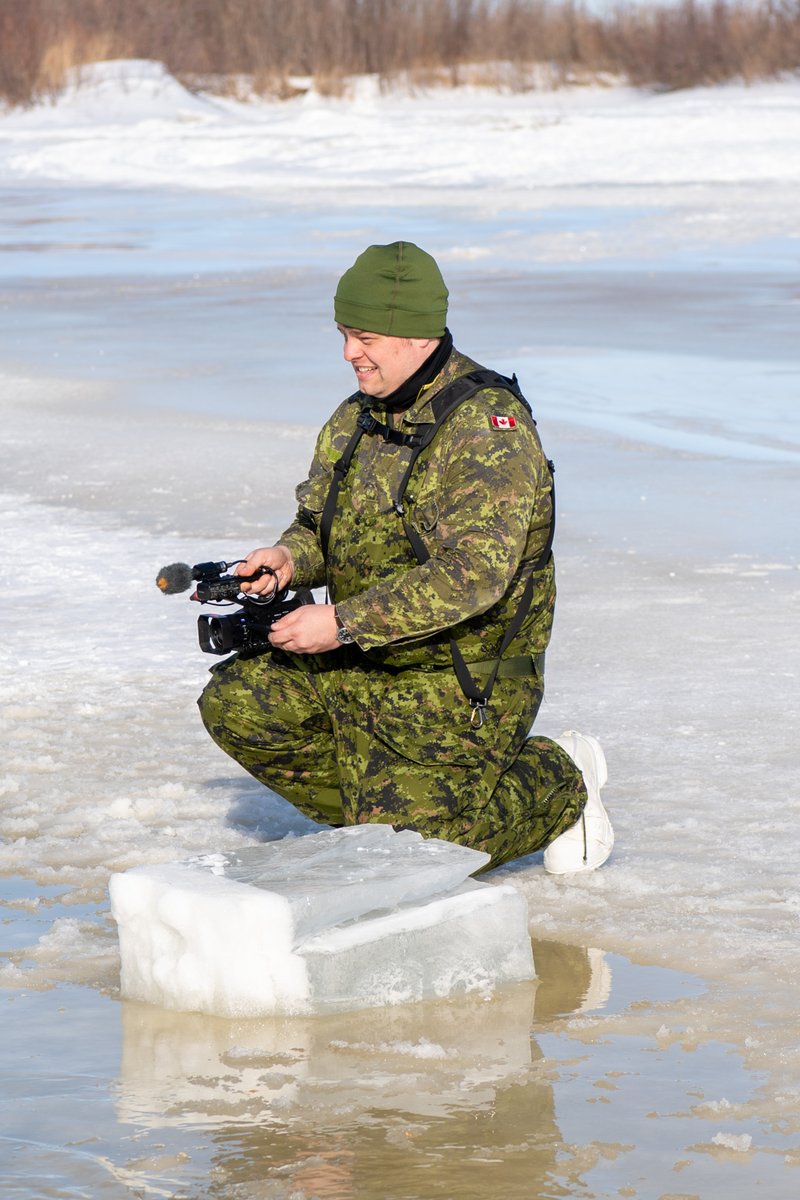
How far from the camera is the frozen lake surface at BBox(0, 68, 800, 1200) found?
2615 millimetres

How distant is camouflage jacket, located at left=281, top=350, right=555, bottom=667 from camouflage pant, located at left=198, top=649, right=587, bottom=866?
0.28ft


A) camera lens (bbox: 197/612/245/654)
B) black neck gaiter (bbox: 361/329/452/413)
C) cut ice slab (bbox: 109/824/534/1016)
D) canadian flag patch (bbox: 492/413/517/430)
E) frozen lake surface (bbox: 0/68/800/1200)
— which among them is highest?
black neck gaiter (bbox: 361/329/452/413)

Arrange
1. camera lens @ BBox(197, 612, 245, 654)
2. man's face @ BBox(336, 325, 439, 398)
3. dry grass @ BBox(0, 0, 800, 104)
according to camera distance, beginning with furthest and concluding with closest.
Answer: dry grass @ BBox(0, 0, 800, 104) < camera lens @ BBox(197, 612, 245, 654) < man's face @ BBox(336, 325, 439, 398)

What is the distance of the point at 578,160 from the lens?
23391mm

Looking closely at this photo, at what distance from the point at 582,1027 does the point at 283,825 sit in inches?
46.6

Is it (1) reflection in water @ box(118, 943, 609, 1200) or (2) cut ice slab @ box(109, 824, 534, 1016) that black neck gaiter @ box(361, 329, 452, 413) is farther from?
(1) reflection in water @ box(118, 943, 609, 1200)

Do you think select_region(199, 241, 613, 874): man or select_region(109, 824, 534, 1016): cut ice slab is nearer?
select_region(109, 824, 534, 1016): cut ice slab

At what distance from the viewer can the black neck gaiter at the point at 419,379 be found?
350 centimetres

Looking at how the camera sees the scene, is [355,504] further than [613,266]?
No

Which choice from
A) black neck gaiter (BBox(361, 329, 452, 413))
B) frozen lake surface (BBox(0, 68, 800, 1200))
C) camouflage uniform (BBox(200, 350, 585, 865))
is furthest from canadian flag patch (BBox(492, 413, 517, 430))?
frozen lake surface (BBox(0, 68, 800, 1200))

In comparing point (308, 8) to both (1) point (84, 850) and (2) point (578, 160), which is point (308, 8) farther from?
(1) point (84, 850)

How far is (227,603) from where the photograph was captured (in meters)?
3.73

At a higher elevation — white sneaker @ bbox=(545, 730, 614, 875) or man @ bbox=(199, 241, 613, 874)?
man @ bbox=(199, 241, 613, 874)

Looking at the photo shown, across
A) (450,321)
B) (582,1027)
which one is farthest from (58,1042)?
(450,321)
